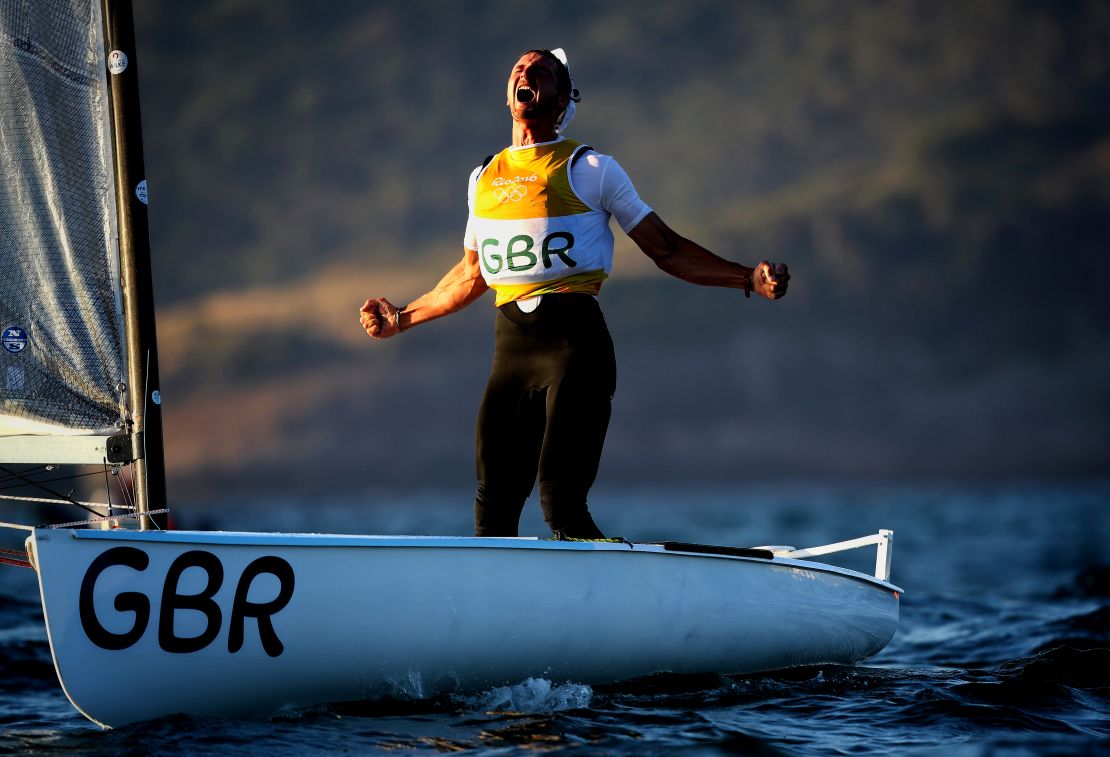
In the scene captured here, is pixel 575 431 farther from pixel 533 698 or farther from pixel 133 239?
pixel 133 239

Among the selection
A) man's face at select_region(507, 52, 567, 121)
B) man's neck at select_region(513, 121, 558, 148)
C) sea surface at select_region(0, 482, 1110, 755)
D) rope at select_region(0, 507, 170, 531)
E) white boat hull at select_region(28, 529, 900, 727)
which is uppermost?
man's face at select_region(507, 52, 567, 121)

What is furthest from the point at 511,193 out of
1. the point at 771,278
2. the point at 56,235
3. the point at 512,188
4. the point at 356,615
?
the point at 56,235

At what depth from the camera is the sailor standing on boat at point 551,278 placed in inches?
217

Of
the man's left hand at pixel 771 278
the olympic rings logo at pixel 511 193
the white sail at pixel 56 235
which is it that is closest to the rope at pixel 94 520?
the white sail at pixel 56 235

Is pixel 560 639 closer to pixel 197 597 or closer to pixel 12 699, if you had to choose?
pixel 197 597

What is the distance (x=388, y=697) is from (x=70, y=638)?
1.35 m

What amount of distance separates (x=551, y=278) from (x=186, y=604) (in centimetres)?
209

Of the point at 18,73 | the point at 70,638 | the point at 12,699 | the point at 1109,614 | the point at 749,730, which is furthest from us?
the point at 1109,614

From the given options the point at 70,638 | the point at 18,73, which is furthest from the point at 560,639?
the point at 18,73

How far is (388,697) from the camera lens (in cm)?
540

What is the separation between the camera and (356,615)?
5180 millimetres

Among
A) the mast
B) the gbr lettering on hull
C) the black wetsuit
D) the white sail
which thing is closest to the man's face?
the black wetsuit

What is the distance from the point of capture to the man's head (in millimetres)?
5613

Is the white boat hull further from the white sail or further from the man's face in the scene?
the man's face
